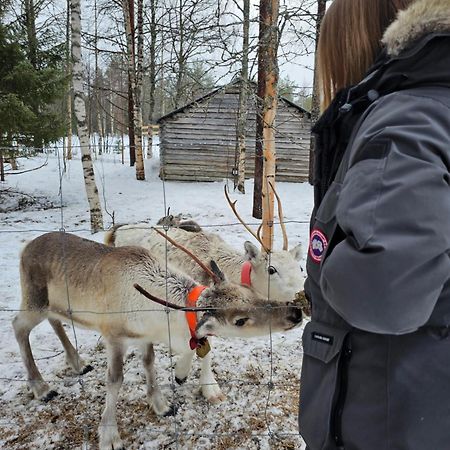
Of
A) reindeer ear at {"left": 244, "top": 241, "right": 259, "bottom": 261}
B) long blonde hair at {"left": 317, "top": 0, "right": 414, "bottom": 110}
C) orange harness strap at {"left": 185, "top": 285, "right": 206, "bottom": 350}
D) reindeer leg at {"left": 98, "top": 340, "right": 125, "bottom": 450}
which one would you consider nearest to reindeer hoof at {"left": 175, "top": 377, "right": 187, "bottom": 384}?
reindeer leg at {"left": 98, "top": 340, "right": 125, "bottom": 450}

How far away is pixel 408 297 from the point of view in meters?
0.79

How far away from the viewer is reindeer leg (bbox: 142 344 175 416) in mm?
3176

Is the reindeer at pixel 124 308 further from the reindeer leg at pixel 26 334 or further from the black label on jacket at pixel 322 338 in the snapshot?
the black label on jacket at pixel 322 338

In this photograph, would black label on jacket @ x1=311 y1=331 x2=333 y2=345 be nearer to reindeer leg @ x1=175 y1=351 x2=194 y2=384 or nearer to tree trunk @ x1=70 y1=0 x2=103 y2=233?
reindeer leg @ x1=175 y1=351 x2=194 y2=384

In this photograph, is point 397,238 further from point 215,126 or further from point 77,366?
point 215,126

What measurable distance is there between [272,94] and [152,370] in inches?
149

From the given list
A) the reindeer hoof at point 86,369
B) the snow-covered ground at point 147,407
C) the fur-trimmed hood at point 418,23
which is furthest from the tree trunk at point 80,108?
the fur-trimmed hood at point 418,23

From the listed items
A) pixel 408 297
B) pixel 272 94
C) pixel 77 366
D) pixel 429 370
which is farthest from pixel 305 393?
pixel 272 94

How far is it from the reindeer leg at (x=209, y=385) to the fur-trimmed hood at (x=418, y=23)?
2.92m

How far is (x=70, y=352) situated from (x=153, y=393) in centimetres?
97

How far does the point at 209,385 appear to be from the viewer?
3406mm

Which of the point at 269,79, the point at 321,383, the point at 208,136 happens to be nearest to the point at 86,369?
the point at 321,383

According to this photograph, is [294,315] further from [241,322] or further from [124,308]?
[124,308]

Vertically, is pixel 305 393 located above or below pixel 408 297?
below
